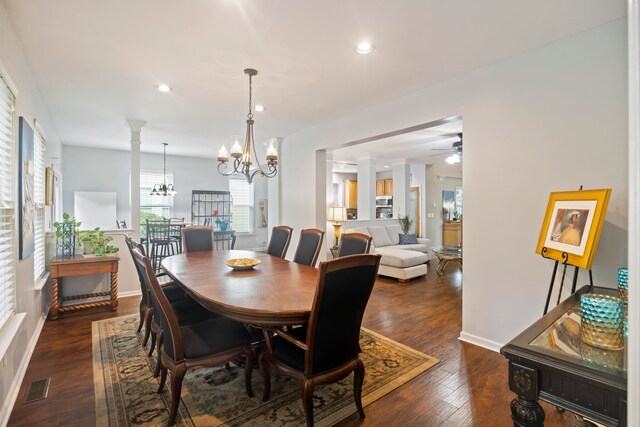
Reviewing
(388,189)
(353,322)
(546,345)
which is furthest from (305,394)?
(388,189)

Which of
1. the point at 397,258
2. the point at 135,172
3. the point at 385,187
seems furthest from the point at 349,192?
the point at 135,172

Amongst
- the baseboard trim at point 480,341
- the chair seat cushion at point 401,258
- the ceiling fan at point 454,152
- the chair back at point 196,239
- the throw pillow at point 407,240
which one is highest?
the ceiling fan at point 454,152

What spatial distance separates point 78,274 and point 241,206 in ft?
16.5

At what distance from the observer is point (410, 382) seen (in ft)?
7.48

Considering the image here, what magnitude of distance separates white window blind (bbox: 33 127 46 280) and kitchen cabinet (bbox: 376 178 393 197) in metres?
8.30

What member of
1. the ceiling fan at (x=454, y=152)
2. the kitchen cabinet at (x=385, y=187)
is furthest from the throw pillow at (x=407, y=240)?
the kitchen cabinet at (x=385, y=187)

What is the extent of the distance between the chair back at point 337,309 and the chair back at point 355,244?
89 centimetres

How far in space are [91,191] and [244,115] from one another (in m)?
4.51

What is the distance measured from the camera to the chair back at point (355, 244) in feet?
8.77

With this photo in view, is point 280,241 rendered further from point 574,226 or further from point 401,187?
point 401,187

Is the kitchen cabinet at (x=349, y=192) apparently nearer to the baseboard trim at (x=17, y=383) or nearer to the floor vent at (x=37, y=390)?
the baseboard trim at (x=17, y=383)

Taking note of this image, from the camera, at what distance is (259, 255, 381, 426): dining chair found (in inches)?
62.8

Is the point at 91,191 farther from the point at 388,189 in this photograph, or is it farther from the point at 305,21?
the point at 388,189

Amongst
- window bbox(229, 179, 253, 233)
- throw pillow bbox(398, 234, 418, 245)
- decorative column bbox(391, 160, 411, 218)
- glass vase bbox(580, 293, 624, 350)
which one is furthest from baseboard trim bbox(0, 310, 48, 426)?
decorative column bbox(391, 160, 411, 218)
